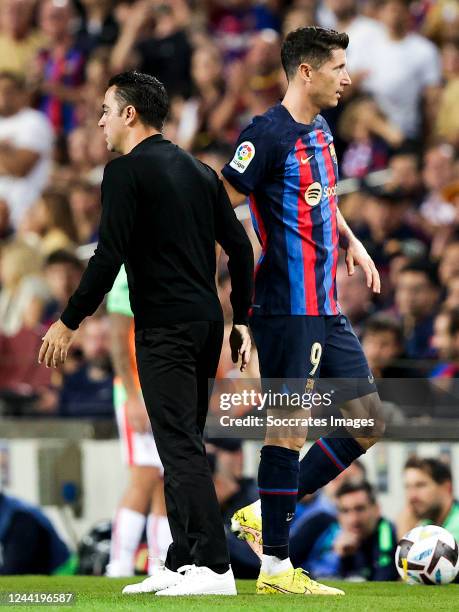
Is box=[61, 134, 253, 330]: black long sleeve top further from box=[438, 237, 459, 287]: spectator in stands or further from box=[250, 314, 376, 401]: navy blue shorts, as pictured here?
box=[438, 237, 459, 287]: spectator in stands

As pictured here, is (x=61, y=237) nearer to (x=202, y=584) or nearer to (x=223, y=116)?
(x=223, y=116)

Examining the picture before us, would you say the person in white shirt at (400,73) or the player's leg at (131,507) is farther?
the person in white shirt at (400,73)

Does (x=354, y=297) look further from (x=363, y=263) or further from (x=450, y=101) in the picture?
(x=363, y=263)

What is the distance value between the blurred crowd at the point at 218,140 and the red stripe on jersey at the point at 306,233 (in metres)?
2.83

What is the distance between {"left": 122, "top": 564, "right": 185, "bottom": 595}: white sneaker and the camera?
21.0ft

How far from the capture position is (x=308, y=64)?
266 inches

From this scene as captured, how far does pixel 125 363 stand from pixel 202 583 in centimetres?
231

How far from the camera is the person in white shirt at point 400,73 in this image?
43.1 feet

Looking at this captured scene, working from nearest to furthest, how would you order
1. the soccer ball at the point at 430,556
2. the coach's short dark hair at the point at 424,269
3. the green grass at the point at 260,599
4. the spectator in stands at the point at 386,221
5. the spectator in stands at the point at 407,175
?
the green grass at the point at 260,599
the soccer ball at the point at 430,556
the coach's short dark hair at the point at 424,269
the spectator in stands at the point at 386,221
the spectator in stands at the point at 407,175

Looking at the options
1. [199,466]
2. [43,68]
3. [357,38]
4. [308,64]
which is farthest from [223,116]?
[199,466]

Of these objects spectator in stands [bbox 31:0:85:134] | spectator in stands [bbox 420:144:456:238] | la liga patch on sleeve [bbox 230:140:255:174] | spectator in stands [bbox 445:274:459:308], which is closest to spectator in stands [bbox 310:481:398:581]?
spectator in stands [bbox 445:274:459:308]

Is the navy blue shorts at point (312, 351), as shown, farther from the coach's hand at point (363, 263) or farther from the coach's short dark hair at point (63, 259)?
the coach's short dark hair at point (63, 259)

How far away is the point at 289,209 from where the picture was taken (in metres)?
6.65

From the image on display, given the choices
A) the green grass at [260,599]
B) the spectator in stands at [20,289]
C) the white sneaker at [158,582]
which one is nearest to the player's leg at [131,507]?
the green grass at [260,599]
